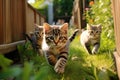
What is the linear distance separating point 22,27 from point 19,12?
1.14 ft

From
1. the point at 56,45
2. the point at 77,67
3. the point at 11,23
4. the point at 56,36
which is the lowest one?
the point at 77,67

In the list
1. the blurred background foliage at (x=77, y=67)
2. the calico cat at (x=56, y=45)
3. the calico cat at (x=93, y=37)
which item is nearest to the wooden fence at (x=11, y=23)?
the blurred background foliage at (x=77, y=67)

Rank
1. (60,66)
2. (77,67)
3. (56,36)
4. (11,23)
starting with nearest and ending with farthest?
(60,66)
(77,67)
(56,36)
(11,23)

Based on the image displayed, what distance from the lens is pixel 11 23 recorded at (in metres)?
4.00

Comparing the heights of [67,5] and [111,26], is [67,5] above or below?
above

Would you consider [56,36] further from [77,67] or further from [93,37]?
[93,37]

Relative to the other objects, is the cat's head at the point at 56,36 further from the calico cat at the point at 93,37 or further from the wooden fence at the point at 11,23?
the calico cat at the point at 93,37

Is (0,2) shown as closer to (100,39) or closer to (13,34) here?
(13,34)

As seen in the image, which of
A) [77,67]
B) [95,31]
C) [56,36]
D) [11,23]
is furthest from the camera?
[95,31]

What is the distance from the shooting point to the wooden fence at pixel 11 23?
3501 millimetres

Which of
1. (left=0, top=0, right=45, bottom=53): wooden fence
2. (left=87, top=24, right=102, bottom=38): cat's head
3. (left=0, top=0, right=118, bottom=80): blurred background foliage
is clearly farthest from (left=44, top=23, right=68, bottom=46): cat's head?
(left=87, top=24, right=102, bottom=38): cat's head

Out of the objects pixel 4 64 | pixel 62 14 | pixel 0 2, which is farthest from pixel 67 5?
pixel 4 64

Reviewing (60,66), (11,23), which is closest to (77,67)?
(60,66)

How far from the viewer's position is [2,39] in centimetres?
350
